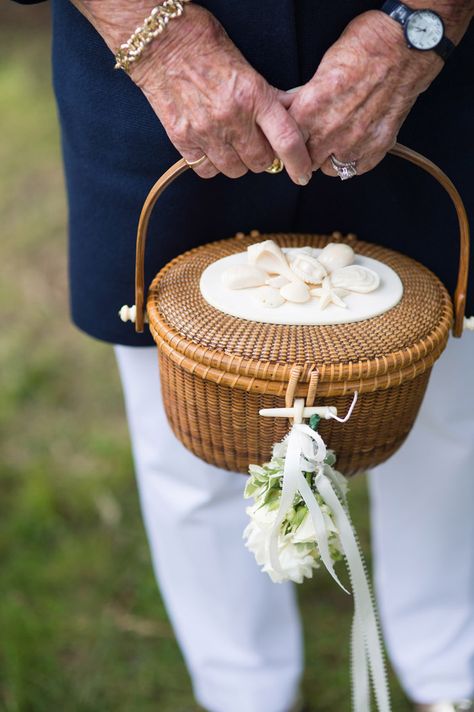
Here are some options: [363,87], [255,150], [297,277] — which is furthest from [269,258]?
[363,87]

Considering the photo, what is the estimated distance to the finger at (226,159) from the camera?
1.10m

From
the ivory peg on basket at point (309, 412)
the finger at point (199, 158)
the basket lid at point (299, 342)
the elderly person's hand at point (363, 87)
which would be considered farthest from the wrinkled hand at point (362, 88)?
the ivory peg on basket at point (309, 412)

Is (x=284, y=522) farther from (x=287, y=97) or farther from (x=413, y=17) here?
(x=413, y=17)

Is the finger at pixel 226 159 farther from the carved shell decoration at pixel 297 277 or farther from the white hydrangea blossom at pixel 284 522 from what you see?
the white hydrangea blossom at pixel 284 522

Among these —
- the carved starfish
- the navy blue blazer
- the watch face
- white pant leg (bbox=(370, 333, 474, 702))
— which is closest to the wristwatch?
the watch face

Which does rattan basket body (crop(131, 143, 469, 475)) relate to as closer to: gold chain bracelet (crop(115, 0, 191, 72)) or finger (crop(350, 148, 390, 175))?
finger (crop(350, 148, 390, 175))

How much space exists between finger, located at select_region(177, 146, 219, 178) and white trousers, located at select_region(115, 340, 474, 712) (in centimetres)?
38

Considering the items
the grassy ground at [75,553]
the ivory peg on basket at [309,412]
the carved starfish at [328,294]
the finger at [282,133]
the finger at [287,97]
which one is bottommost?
the grassy ground at [75,553]

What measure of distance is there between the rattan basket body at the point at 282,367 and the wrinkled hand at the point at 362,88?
0.06 m

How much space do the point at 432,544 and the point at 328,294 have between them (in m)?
0.70

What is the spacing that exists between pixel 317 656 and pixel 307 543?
89 cm

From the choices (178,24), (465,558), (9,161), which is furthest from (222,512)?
(9,161)

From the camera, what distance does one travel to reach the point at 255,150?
1.09 metres

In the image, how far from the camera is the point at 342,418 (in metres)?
1.06
